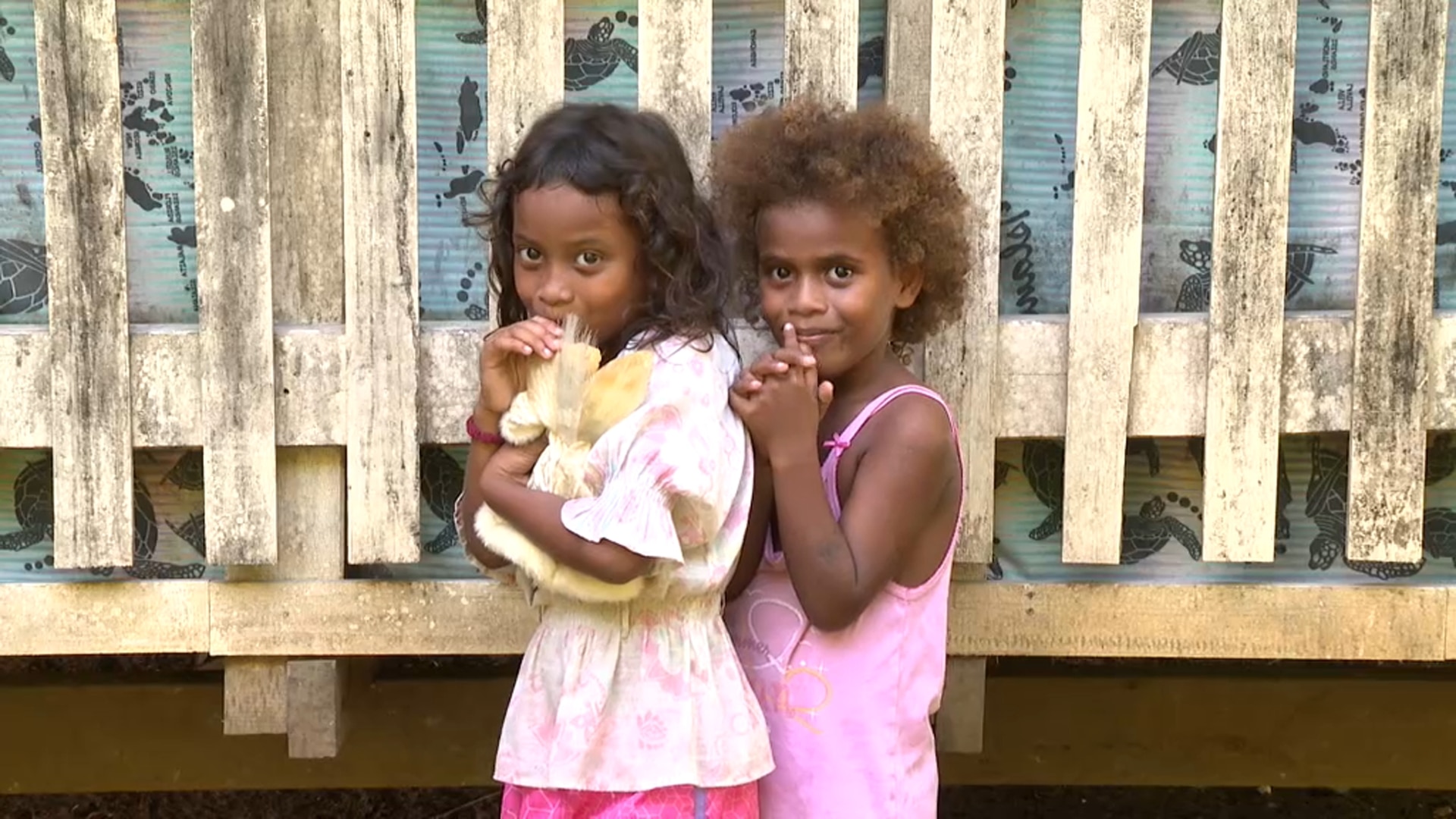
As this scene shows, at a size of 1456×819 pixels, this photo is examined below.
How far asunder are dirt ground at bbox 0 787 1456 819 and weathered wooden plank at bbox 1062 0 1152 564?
1.79 meters

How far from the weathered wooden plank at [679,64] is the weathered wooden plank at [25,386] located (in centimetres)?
117

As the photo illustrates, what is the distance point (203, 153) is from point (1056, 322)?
1571 mm

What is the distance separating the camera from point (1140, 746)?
351 cm

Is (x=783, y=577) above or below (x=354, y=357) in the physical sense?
below

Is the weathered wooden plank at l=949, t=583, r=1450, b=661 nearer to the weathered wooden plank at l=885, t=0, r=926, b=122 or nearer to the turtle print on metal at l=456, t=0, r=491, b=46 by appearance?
the weathered wooden plank at l=885, t=0, r=926, b=122

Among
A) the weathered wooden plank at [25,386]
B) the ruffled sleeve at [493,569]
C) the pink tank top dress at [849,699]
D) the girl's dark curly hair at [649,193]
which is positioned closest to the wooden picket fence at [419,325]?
the weathered wooden plank at [25,386]

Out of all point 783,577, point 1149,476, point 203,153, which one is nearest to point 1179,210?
point 1149,476

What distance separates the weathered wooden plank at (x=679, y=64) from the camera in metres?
2.61

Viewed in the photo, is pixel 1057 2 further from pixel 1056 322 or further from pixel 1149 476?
pixel 1149 476

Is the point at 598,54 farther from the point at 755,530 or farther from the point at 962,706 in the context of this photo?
the point at 962,706

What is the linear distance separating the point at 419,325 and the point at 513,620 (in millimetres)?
588

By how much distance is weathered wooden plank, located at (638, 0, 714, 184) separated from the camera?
8.57ft

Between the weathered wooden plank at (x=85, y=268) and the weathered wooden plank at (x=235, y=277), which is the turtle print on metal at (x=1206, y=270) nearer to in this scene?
the weathered wooden plank at (x=235, y=277)

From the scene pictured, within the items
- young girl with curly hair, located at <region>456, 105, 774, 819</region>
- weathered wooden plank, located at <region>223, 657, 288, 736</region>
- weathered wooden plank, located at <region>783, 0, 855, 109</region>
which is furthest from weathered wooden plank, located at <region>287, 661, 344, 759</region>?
weathered wooden plank, located at <region>783, 0, 855, 109</region>
